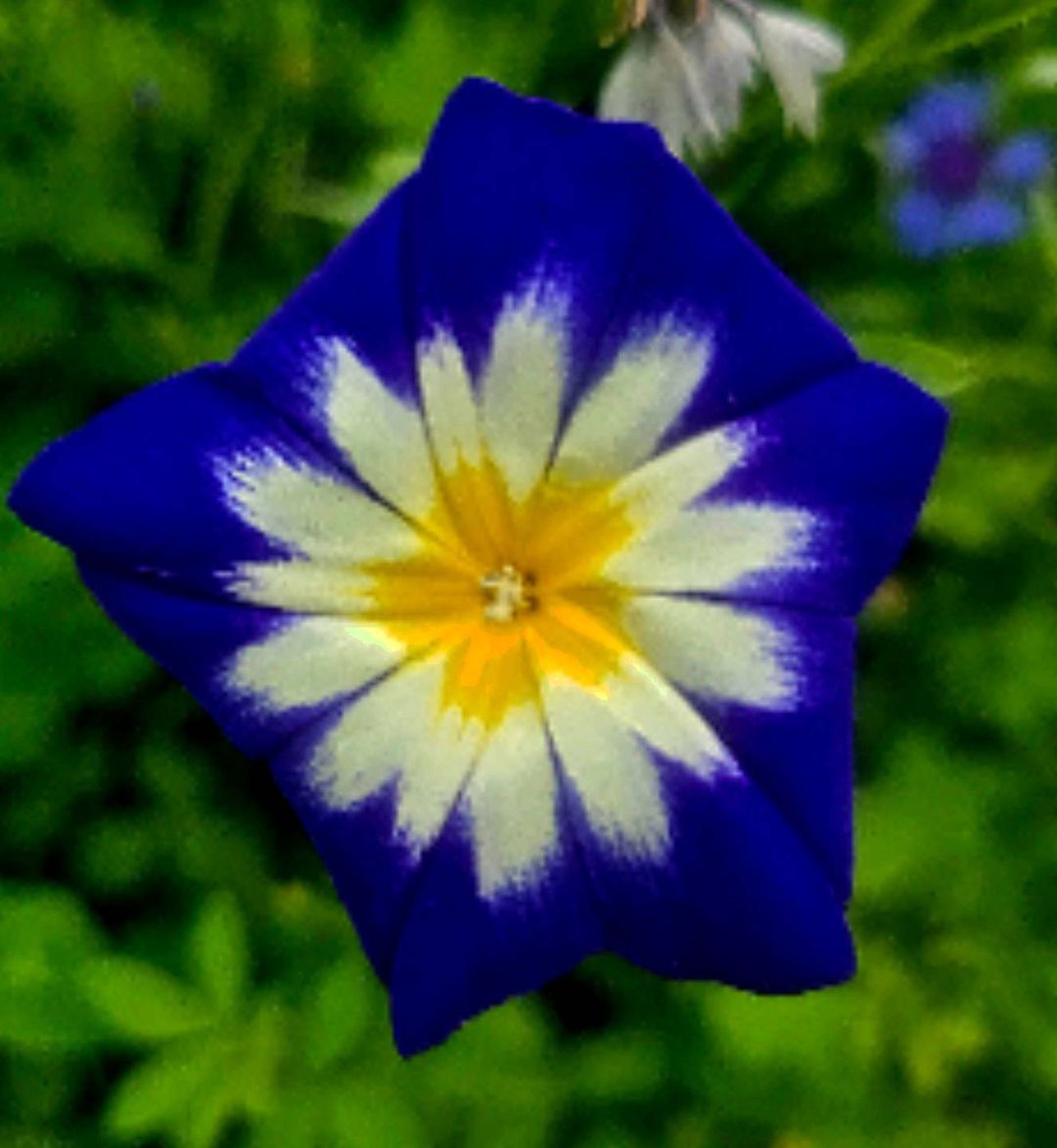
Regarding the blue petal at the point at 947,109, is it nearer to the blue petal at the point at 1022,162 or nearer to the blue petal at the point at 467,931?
the blue petal at the point at 1022,162

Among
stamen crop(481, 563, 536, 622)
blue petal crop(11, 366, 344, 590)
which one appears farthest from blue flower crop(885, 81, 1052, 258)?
blue petal crop(11, 366, 344, 590)

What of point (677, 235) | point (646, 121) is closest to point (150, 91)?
point (646, 121)

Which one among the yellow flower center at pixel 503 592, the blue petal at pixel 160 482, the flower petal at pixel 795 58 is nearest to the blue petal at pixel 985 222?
the flower petal at pixel 795 58

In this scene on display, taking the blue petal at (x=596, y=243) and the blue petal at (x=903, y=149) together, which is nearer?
the blue petal at (x=596, y=243)

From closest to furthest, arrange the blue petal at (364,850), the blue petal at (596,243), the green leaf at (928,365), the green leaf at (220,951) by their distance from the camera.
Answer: the blue petal at (596,243) → the blue petal at (364,850) → the green leaf at (928,365) → the green leaf at (220,951)

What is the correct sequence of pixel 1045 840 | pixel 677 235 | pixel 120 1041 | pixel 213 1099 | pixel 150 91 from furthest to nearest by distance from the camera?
pixel 1045 840 < pixel 150 91 < pixel 120 1041 < pixel 213 1099 < pixel 677 235

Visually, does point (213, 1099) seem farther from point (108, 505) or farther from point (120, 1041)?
point (108, 505)

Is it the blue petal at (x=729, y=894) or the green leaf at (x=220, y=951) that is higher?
the blue petal at (x=729, y=894)

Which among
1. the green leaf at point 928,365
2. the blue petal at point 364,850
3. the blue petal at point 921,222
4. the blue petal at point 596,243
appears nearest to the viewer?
the blue petal at point 596,243
